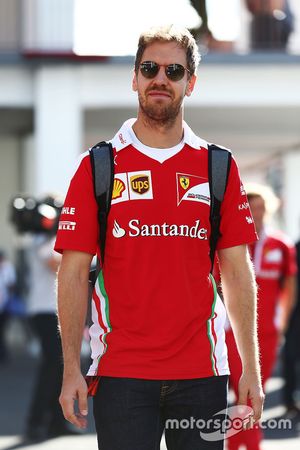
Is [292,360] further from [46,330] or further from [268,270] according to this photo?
[268,270]

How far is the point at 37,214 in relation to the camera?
9875 millimetres

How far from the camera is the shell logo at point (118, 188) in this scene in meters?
4.14

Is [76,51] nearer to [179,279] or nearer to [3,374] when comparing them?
[3,374]

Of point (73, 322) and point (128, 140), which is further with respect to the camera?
point (128, 140)

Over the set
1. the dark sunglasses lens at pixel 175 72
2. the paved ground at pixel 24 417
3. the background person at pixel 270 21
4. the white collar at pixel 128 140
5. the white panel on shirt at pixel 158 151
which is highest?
the background person at pixel 270 21

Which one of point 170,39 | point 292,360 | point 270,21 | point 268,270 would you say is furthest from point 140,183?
point 270,21

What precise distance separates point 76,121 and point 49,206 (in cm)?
572

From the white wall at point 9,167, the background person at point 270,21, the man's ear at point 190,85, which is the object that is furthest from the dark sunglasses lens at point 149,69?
the white wall at point 9,167

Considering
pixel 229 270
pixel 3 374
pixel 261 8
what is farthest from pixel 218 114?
pixel 229 270

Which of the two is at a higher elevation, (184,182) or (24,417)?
(184,182)

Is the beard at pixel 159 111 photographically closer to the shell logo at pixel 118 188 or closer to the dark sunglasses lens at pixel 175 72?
the dark sunglasses lens at pixel 175 72

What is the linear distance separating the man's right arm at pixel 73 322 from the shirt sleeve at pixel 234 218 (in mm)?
488

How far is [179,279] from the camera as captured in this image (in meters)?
4.07

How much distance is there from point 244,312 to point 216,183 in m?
0.46
